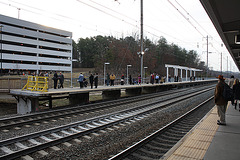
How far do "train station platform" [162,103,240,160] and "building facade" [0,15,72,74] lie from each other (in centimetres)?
5929

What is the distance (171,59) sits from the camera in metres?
79.0

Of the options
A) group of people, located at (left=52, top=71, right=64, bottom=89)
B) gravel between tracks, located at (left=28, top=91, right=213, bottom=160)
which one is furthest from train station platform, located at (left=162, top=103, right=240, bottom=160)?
group of people, located at (left=52, top=71, right=64, bottom=89)

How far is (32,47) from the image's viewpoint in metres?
66.9

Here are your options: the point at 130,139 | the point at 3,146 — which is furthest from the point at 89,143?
the point at 3,146

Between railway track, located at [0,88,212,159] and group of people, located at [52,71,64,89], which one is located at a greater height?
group of people, located at [52,71,64,89]

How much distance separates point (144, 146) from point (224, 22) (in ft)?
22.4

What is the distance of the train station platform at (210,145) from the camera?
13.7ft

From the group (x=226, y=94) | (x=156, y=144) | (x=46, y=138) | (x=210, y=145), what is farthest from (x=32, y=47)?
(x=210, y=145)

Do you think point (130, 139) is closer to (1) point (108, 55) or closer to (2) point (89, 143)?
(2) point (89, 143)

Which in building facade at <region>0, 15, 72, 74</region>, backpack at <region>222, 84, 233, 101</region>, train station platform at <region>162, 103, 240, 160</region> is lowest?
train station platform at <region>162, 103, 240, 160</region>

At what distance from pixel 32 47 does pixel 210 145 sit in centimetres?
7242

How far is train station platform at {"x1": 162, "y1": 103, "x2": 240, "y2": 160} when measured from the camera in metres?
4.18

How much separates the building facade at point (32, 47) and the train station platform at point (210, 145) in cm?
5929

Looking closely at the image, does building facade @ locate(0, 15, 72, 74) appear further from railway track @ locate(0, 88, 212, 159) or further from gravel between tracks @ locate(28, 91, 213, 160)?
gravel between tracks @ locate(28, 91, 213, 160)
